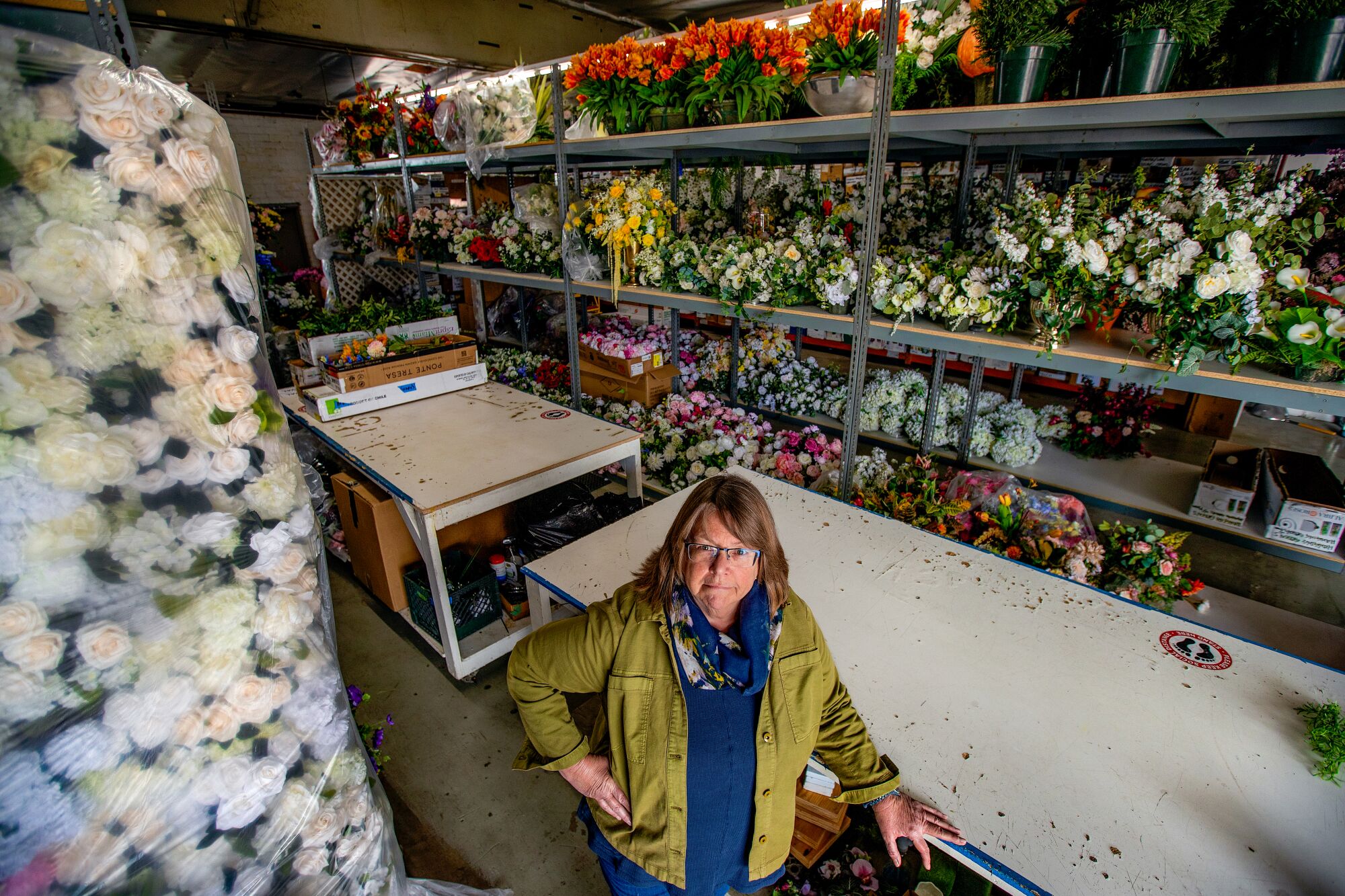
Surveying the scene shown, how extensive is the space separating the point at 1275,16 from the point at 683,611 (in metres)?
2.12

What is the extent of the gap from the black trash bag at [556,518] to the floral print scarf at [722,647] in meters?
1.62

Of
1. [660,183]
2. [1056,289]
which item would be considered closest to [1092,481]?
[1056,289]

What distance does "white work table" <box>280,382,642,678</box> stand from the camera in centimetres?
243

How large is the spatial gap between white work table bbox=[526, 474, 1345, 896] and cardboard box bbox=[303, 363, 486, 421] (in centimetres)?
195

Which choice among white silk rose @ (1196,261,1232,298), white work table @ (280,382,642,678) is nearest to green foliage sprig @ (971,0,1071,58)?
white silk rose @ (1196,261,1232,298)

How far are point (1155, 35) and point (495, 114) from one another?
3.42 m

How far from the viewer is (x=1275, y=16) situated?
60.4 inches

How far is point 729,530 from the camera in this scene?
1191 mm

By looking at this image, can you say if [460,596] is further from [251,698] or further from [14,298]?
[14,298]

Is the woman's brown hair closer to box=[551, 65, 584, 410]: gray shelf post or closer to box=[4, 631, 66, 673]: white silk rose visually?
box=[4, 631, 66, 673]: white silk rose

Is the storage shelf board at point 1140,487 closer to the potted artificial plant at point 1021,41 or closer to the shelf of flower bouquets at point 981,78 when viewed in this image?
the shelf of flower bouquets at point 981,78

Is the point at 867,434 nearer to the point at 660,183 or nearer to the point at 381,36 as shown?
the point at 660,183

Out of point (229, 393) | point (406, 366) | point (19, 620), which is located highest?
point (229, 393)

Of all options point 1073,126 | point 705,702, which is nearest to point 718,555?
point 705,702
